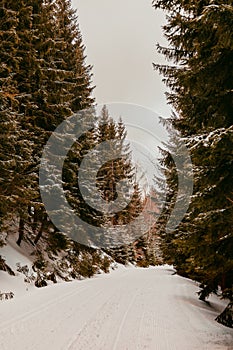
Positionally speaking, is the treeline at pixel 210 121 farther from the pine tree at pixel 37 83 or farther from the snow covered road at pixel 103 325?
the pine tree at pixel 37 83

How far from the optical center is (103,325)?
242 inches

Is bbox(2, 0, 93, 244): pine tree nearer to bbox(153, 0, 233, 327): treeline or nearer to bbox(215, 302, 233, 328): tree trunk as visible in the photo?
bbox(153, 0, 233, 327): treeline

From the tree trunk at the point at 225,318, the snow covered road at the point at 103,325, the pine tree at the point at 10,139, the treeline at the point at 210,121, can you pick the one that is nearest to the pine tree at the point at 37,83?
the pine tree at the point at 10,139

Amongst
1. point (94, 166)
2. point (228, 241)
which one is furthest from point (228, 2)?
point (94, 166)

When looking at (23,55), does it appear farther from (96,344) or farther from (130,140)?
(130,140)

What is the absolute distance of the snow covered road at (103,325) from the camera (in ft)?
16.4

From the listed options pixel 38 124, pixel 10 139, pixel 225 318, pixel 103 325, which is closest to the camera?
pixel 103 325

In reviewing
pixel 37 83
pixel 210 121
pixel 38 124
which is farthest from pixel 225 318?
pixel 38 124

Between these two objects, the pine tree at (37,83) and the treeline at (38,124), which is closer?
the treeline at (38,124)

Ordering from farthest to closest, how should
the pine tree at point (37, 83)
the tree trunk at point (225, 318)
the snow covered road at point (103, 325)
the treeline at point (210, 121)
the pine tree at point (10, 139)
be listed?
the pine tree at point (37, 83) → the pine tree at point (10, 139) → the tree trunk at point (225, 318) → the treeline at point (210, 121) → the snow covered road at point (103, 325)

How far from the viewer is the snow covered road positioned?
16.4 ft

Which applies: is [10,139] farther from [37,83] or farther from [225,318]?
[225,318]

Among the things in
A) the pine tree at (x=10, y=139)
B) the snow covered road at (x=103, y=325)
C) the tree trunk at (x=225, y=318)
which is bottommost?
the snow covered road at (x=103, y=325)

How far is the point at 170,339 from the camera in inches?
214
